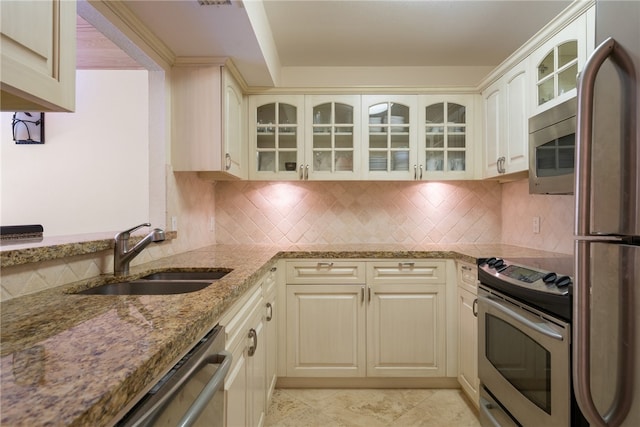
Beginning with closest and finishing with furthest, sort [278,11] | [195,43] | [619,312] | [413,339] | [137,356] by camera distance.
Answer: [137,356] → [619,312] → [195,43] → [278,11] → [413,339]

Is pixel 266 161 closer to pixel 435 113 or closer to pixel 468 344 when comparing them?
pixel 435 113

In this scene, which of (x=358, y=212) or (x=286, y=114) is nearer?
(x=286, y=114)

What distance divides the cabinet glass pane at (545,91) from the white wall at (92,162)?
267cm

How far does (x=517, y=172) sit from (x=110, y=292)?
2.31m

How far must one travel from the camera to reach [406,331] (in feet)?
7.57

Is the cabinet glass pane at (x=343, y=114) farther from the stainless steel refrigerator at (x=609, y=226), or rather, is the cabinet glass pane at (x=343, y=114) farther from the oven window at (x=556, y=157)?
the stainless steel refrigerator at (x=609, y=226)

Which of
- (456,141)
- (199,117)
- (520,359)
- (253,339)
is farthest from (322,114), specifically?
(520,359)

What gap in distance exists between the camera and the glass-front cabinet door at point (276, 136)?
2.66 metres

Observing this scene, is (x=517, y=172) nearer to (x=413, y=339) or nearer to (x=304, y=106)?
(x=413, y=339)

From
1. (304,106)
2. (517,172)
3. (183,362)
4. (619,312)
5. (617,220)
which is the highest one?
(304,106)

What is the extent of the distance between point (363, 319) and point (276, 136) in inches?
59.2

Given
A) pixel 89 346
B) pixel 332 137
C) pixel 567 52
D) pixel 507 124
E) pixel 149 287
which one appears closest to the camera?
pixel 89 346

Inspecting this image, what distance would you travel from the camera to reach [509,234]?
2.78 meters

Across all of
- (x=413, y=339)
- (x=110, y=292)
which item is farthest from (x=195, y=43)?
(x=413, y=339)
